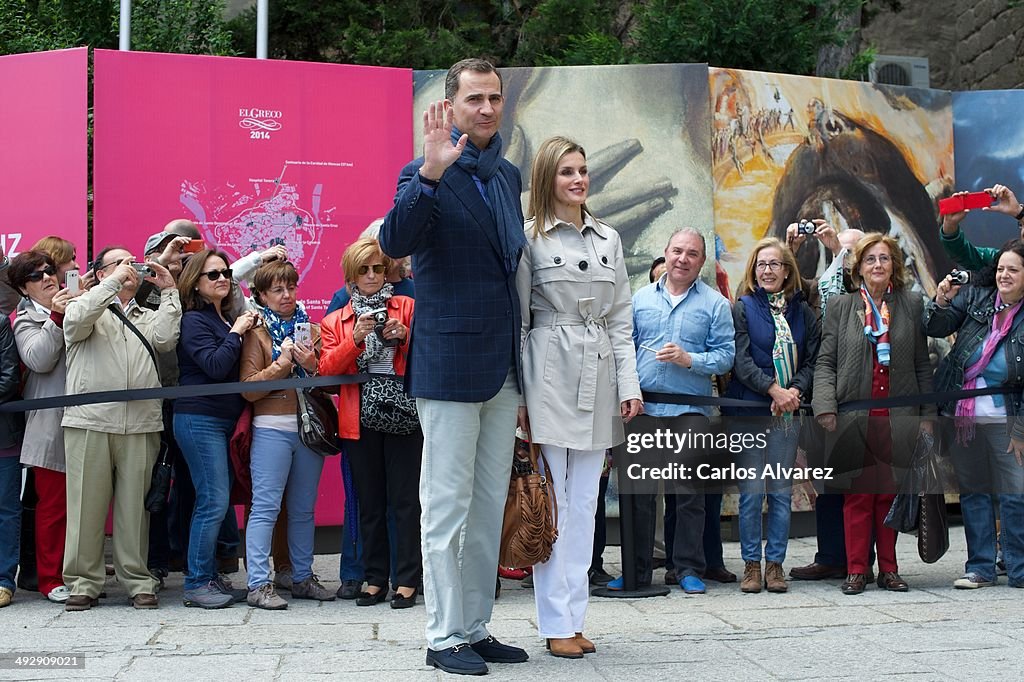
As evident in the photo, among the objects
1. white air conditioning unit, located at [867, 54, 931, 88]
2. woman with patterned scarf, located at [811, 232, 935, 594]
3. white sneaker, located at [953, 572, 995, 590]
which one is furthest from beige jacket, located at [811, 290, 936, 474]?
white air conditioning unit, located at [867, 54, 931, 88]

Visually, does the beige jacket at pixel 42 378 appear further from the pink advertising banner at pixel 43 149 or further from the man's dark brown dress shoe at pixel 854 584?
the man's dark brown dress shoe at pixel 854 584

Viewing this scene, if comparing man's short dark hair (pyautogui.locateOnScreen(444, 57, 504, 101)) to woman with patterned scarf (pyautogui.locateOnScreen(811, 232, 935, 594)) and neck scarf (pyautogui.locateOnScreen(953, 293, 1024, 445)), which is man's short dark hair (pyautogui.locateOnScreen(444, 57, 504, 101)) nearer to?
woman with patterned scarf (pyautogui.locateOnScreen(811, 232, 935, 594))

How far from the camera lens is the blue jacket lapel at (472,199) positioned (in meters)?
4.32

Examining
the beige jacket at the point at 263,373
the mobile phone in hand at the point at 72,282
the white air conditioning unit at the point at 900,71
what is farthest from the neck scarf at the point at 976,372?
the white air conditioning unit at the point at 900,71

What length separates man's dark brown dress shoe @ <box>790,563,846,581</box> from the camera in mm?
6824

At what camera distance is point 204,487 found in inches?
241

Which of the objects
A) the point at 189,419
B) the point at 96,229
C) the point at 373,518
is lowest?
the point at 373,518

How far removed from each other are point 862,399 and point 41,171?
5.17 metres

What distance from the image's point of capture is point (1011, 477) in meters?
6.55

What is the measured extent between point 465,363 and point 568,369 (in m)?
0.47


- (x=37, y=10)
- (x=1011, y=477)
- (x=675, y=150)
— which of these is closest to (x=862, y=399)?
(x=1011, y=477)

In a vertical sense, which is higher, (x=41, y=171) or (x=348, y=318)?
(x=41, y=171)

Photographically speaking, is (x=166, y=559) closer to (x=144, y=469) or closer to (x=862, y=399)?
(x=144, y=469)

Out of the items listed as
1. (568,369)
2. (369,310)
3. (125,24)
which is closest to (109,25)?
(125,24)
